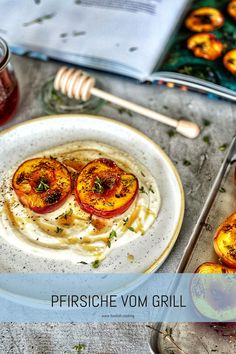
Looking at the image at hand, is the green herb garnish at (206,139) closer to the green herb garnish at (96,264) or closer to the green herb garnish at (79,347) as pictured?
the green herb garnish at (96,264)

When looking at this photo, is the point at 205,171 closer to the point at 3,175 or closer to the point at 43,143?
the point at 43,143

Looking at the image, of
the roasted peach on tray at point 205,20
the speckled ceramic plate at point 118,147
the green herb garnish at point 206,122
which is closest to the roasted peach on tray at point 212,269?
the speckled ceramic plate at point 118,147

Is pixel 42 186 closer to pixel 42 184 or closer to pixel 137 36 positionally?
pixel 42 184

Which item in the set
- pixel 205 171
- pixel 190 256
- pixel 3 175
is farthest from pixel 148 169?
pixel 3 175

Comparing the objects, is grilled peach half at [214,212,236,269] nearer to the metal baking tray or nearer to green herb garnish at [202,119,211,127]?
the metal baking tray

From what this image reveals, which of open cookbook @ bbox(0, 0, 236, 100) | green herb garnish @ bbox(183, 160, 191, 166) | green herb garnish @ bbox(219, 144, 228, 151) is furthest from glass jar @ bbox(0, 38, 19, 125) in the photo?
green herb garnish @ bbox(219, 144, 228, 151)

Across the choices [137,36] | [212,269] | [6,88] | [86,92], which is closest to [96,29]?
[137,36]
